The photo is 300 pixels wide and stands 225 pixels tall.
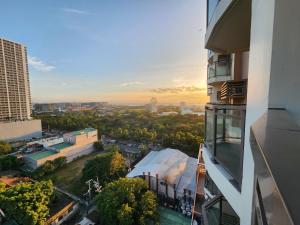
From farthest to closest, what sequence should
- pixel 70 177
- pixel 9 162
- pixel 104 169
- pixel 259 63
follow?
pixel 9 162
pixel 70 177
pixel 104 169
pixel 259 63

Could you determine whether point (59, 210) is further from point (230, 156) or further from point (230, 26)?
point (230, 26)

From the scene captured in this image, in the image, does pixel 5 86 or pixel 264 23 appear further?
pixel 5 86

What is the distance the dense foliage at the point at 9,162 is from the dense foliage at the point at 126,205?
13397 mm

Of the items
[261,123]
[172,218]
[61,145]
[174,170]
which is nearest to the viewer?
[261,123]

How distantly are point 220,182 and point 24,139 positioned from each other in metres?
38.5

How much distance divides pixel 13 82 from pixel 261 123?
42.9 metres

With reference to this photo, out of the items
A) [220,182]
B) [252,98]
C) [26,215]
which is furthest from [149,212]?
[252,98]

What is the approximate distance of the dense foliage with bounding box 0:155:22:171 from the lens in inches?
689

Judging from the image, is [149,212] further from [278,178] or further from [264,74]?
[278,178]

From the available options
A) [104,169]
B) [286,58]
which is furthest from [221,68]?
[104,169]

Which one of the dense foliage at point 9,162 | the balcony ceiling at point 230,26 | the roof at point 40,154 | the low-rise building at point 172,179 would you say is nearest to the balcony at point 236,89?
the balcony ceiling at point 230,26

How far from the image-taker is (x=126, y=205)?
29.1ft

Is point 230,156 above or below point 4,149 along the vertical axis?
above

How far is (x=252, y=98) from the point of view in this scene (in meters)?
1.79
